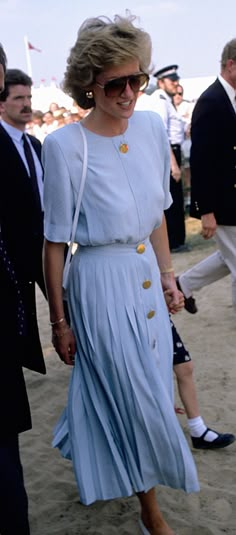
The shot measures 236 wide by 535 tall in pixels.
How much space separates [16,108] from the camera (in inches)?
184

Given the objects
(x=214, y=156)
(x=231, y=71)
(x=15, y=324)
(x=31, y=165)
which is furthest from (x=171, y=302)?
(x=231, y=71)

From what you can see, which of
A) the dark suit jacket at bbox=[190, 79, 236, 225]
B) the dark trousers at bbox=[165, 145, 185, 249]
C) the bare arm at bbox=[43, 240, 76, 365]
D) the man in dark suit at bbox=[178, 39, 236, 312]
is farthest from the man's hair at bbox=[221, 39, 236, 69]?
the dark trousers at bbox=[165, 145, 185, 249]

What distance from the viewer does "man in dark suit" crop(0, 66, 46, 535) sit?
6.98ft

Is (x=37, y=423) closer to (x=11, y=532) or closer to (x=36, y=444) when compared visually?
(x=36, y=444)

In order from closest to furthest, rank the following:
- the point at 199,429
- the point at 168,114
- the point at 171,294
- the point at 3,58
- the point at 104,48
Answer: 1. the point at 3,58
2. the point at 104,48
3. the point at 171,294
4. the point at 199,429
5. the point at 168,114

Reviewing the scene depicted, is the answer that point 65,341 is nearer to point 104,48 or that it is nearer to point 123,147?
point 123,147

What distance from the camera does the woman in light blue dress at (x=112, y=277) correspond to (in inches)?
94.1

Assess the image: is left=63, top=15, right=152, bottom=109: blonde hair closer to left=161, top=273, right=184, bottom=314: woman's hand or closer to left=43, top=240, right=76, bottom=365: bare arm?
left=43, top=240, right=76, bottom=365: bare arm

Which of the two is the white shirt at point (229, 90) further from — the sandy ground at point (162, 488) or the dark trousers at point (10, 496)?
the dark trousers at point (10, 496)

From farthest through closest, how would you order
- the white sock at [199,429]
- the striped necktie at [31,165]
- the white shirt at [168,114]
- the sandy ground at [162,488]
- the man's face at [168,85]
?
the man's face at [168,85], the white shirt at [168,114], the striped necktie at [31,165], the white sock at [199,429], the sandy ground at [162,488]

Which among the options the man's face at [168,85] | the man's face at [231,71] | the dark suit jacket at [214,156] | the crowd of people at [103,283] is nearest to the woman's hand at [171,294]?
the crowd of people at [103,283]

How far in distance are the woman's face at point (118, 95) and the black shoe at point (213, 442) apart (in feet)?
5.65

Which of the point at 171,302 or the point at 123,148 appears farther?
the point at 171,302

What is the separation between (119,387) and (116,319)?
0.24 m
